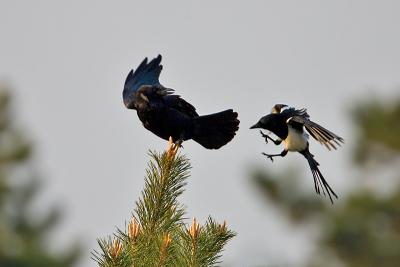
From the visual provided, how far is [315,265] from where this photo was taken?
119ft

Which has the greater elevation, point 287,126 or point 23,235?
point 23,235

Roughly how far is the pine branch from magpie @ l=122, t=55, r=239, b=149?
7.88ft

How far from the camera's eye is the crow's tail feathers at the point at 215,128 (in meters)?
8.03

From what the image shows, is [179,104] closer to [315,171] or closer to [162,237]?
[315,171]

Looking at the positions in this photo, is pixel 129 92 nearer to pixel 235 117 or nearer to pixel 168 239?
pixel 235 117

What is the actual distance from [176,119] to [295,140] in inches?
31.1

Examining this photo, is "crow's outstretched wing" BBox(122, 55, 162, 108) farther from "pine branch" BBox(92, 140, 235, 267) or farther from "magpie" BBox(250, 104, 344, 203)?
"pine branch" BBox(92, 140, 235, 267)

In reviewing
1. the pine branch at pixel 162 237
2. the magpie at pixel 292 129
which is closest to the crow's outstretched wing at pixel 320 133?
the magpie at pixel 292 129

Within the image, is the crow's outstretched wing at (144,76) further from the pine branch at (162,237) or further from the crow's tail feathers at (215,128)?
the pine branch at (162,237)

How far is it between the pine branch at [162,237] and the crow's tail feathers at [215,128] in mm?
2714

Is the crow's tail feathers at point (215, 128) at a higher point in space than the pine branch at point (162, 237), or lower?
higher

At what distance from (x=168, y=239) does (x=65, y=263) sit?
105ft

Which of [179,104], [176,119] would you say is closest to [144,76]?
[179,104]

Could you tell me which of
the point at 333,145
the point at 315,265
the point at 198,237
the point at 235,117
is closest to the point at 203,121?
the point at 235,117
